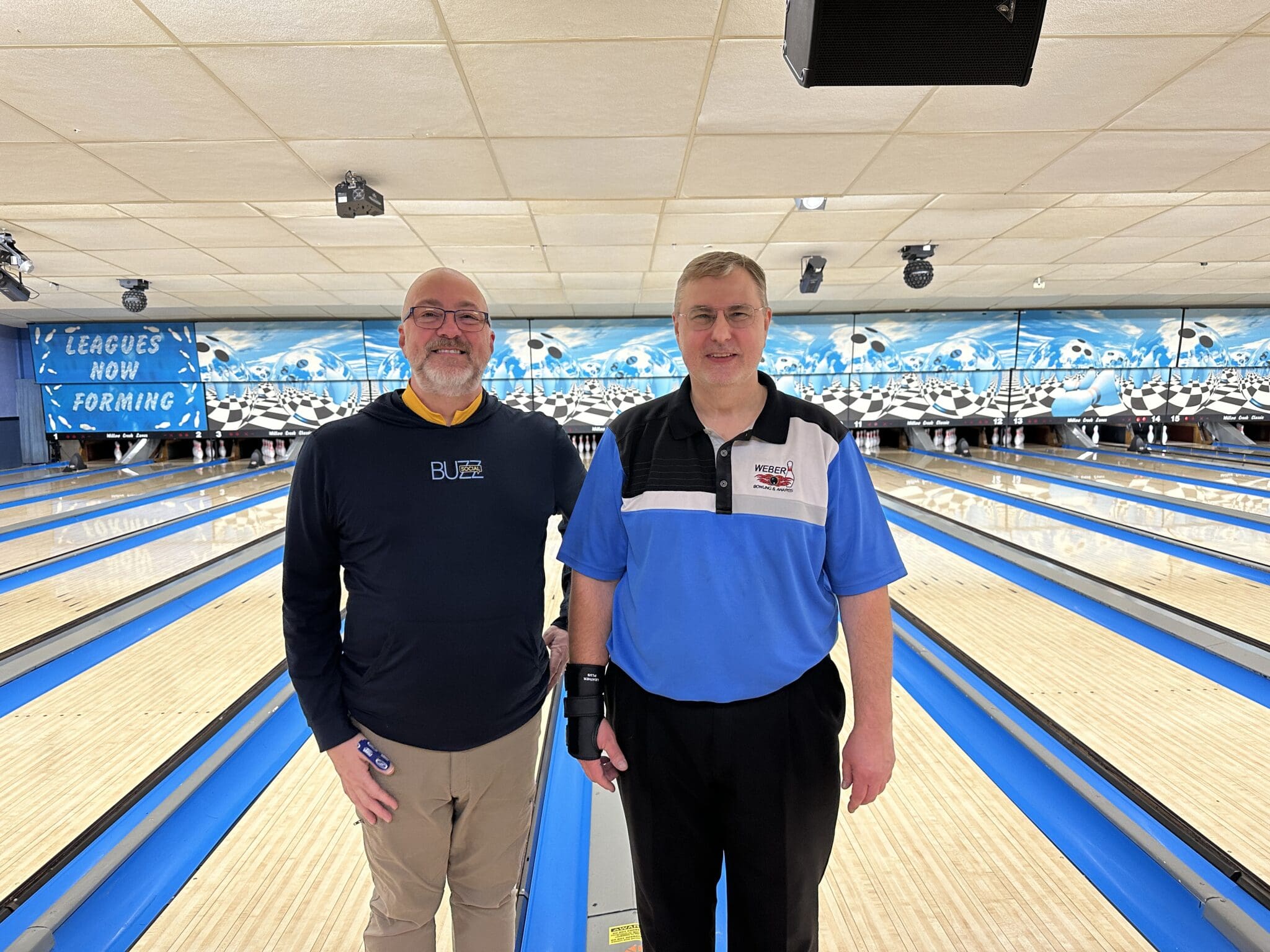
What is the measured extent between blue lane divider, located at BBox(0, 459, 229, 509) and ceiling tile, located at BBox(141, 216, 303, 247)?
2.97m

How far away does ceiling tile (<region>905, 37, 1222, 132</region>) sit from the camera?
7.82 ft

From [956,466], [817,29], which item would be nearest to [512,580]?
[817,29]

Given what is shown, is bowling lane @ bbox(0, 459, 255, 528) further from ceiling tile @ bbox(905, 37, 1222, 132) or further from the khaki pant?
ceiling tile @ bbox(905, 37, 1222, 132)

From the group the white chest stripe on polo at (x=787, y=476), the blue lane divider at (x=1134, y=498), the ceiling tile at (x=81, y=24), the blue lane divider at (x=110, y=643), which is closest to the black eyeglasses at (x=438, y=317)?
the white chest stripe on polo at (x=787, y=476)

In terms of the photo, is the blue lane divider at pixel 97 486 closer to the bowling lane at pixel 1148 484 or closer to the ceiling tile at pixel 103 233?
the ceiling tile at pixel 103 233

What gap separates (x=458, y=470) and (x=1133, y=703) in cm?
249

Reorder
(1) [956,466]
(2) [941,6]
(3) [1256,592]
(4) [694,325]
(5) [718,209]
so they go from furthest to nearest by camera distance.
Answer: (1) [956,466] < (5) [718,209] < (3) [1256,592] < (2) [941,6] < (4) [694,325]

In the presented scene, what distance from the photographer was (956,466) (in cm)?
855

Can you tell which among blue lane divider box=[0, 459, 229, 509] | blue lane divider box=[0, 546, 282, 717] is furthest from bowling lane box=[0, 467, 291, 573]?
blue lane divider box=[0, 546, 282, 717]

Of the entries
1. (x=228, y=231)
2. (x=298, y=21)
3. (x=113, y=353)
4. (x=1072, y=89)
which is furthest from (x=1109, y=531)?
(x=113, y=353)

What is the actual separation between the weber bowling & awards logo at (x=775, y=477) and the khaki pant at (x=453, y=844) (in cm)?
63

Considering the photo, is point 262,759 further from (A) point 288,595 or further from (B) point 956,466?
(B) point 956,466

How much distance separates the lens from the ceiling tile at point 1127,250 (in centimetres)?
542

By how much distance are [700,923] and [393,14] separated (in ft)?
8.18
